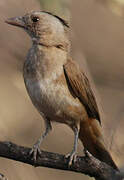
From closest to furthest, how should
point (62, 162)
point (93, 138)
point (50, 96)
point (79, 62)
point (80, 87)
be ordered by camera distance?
point (62, 162) < point (50, 96) < point (80, 87) < point (93, 138) < point (79, 62)

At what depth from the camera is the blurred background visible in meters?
7.64

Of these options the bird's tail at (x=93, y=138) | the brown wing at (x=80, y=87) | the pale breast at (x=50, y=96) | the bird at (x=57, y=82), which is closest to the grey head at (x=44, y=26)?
the bird at (x=57, y=82)

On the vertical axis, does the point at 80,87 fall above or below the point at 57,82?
below

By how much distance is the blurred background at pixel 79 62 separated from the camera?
7.64 m

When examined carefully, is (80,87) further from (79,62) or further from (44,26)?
(44,26)

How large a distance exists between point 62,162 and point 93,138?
1030 mm

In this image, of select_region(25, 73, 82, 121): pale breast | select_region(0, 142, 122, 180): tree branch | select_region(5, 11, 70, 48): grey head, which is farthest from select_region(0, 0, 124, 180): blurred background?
select_region(0, 142, 122, 180): tree branch

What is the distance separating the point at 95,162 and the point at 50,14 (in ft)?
5.77

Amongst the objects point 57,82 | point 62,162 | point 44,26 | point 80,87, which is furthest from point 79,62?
point 62,162

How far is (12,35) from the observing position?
7.84 meters

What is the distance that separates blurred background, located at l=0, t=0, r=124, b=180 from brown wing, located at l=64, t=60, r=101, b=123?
1.20 feet

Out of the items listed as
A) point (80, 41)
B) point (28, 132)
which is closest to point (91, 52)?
point (80, 41)

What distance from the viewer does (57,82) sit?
20.2 feet

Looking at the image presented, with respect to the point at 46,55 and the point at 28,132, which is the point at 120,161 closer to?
the point at 46,55
